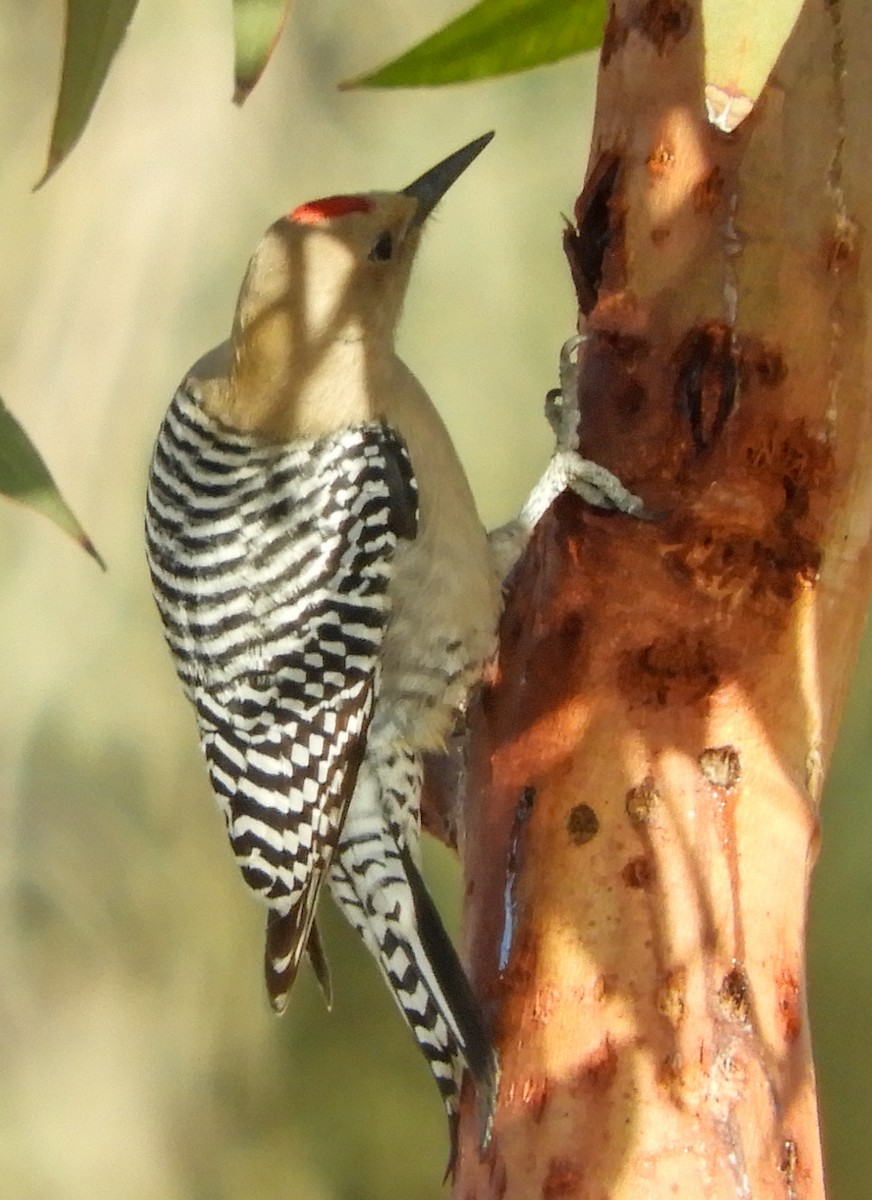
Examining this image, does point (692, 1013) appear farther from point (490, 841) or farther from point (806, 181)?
point (806, 181)

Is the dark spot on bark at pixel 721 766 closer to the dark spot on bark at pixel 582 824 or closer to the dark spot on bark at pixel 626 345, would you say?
the dark spot on bark at pixel 582 824

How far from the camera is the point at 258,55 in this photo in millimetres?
1039

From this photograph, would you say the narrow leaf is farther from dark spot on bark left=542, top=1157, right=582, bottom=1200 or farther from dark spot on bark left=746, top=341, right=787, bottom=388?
dark spot on bark left=542, top=1157, right=582, bottom=1200

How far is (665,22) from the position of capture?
4.14 feet

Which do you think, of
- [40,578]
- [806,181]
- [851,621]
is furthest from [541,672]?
[40,578]

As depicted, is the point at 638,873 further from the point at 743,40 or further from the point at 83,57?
the point at 83,57

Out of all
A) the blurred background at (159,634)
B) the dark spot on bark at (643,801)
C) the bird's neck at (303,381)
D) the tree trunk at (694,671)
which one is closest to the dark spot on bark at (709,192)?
the tree trunk at (694,671)

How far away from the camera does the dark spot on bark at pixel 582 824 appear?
1.17m

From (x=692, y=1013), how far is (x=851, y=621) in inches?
13.8

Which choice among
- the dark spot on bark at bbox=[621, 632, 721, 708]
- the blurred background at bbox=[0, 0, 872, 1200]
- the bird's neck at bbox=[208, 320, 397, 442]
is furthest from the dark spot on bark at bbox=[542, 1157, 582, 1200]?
the blurred background at bbox=[0, 0, 872, 1200]

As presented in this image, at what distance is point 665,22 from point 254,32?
1.29 ft

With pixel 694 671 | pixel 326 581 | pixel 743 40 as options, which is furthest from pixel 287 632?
pixel 743 40

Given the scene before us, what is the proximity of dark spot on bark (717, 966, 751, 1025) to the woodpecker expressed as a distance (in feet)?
1.22

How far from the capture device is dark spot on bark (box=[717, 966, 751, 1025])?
1.10 m
